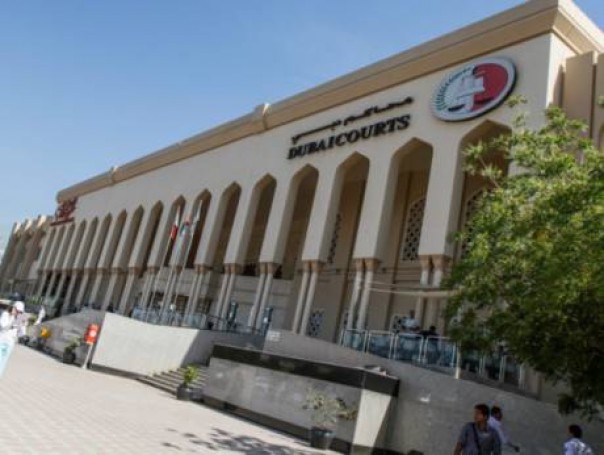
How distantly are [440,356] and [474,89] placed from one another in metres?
8.86

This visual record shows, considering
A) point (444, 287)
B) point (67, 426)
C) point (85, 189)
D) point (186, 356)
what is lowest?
point (67, 426)

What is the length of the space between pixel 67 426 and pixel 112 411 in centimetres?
246

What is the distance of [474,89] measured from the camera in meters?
17.2

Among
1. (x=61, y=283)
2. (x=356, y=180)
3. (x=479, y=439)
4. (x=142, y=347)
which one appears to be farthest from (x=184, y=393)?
(x=61, y=283)

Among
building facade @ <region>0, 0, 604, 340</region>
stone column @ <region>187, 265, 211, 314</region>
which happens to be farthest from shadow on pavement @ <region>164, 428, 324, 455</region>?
stone column @ <region>187, 265, 211, 314</region>

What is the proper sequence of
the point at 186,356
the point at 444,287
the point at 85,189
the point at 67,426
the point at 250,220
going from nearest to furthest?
1. the point at 67,426
2. the point at 444,287
3. the point at 186,356
4. the point at 250,220
5. the point at 85,189

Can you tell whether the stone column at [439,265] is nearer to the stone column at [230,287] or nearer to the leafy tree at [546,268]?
the leafy tree at [546,268]

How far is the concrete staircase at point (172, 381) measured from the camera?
1588 cm

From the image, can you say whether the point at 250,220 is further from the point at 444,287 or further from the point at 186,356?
the point at 444,287

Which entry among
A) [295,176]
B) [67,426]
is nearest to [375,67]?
[295,176]

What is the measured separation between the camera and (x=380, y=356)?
44.1 ft

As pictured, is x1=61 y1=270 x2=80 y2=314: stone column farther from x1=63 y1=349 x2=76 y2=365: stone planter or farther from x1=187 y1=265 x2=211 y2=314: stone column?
x1=63 y1=349 x2=76 y2=365: stone planter

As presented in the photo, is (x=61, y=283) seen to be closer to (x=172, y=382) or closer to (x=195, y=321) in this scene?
(x=195, y=321)

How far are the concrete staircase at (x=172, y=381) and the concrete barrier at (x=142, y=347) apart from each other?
0.45m
